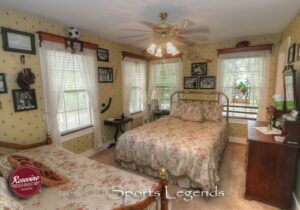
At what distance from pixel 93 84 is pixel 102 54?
0.70m

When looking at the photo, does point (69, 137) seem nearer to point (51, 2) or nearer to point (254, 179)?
point (51, 2)

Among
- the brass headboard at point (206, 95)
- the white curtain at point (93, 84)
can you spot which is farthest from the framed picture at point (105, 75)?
the brass headboard at point (206, 95)

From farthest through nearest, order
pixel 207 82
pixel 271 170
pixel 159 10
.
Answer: pixel 207 82
pixel 159 10
pixel 271 170

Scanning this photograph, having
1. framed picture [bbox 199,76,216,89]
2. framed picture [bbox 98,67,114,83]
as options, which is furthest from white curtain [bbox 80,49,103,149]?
framed picture [bbox 199,76,216,89]

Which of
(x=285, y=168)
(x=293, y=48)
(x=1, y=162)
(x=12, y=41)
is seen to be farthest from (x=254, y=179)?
(x=12, y=41)

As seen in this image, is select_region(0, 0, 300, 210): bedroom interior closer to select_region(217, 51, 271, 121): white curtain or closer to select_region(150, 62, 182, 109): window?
select_region(217, 51, 271, 121): white curtain

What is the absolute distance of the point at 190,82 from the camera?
14.2 ft

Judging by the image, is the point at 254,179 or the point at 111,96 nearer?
the point at 254,179

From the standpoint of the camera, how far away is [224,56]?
3.85 m

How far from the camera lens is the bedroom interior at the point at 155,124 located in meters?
1.75

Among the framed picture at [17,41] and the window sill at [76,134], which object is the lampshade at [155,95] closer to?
the window sill at [76,134]

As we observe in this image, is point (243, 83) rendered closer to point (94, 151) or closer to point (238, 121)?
point (238, 121)

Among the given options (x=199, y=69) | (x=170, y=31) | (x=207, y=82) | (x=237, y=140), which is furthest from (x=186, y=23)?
(x=237, y=140)

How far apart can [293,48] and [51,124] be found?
3737 millimetres
